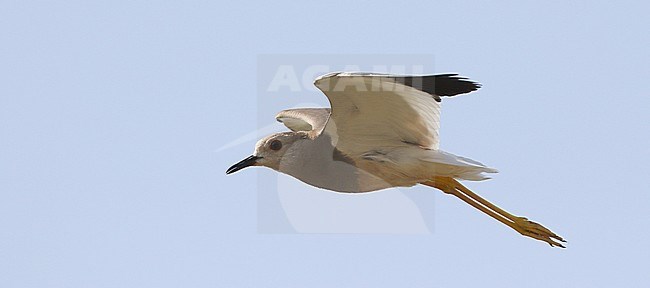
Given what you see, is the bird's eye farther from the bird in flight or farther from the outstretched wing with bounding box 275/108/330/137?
the outstretched wing with bounding box 275/108/330/137

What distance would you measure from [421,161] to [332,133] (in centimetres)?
109

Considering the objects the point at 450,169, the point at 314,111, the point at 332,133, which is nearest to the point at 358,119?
the point at 332,133

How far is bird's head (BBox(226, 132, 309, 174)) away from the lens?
13.8m

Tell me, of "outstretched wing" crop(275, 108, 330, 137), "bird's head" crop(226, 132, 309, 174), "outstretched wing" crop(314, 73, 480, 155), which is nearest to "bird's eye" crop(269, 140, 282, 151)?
"bird's head" crop(226, 132, 309, 174)

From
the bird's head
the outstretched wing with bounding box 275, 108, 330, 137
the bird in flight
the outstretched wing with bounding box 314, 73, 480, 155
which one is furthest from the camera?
the outstretched wing with bounding box 275, 108, 330, 137

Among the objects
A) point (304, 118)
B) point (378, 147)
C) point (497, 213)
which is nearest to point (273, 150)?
point (378, 147)

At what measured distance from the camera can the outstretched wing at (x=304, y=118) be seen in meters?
15.1

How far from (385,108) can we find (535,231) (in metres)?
2.77

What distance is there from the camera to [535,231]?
1434cm

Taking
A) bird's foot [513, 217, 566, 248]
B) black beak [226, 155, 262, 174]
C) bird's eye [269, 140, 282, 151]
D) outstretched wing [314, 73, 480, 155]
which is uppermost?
outstretched wing [314, 73, 480, 155]

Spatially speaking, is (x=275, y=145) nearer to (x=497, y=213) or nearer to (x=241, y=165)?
(x=241, y=165)

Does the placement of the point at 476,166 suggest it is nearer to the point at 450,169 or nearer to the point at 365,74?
the point at 450,169

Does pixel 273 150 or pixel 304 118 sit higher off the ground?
pixel 304 118

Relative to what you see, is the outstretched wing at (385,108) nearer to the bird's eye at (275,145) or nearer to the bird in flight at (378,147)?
the bird in flight at (378,147)
